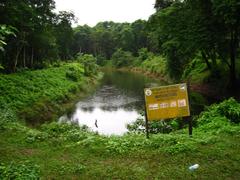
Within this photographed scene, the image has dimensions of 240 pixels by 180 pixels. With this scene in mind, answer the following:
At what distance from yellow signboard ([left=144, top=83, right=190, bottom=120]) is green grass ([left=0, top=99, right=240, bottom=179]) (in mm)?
755

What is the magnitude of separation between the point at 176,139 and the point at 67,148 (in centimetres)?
340

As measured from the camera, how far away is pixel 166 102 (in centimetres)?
1064

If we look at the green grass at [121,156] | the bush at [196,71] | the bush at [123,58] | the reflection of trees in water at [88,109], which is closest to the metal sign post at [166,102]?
the green grass at [121,156]

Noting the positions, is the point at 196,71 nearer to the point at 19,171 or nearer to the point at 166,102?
the point at 166,102

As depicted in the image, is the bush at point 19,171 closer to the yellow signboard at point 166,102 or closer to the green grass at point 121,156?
the green grass at point 121,156

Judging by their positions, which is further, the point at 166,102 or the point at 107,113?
the point at 107,113

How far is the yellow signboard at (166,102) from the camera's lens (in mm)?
10633

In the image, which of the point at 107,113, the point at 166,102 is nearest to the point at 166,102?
the point at 166,102

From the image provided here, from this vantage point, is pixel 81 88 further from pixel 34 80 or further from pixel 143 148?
pixel 143 148

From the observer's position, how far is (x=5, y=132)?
1299 cm

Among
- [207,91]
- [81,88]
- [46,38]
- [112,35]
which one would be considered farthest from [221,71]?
[112,35]

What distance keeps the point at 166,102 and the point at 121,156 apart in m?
2.37

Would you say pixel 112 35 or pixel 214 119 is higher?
pixel 112 35

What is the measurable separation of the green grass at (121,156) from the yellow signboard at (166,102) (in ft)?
2.48
